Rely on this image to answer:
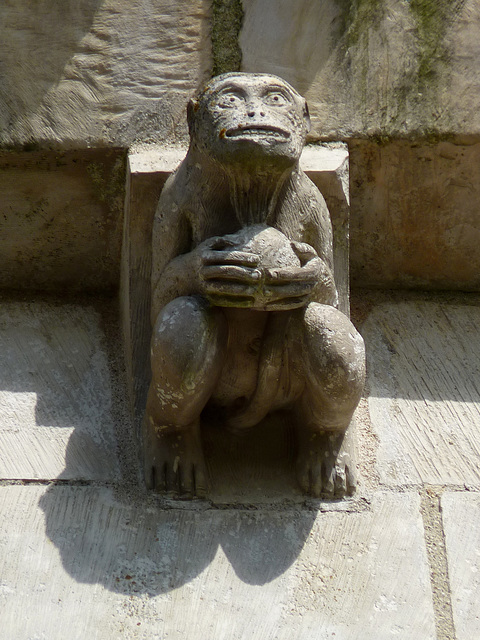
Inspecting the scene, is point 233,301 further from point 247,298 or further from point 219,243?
point 219,243

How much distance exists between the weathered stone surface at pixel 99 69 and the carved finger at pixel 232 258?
709 millimetres

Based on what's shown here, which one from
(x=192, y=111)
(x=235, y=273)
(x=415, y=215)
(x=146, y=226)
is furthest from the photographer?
(x=415, y=215)

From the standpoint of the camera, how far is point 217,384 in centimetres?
276

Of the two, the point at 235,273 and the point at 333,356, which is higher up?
the point at 235,273

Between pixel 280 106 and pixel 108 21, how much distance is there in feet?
2.71

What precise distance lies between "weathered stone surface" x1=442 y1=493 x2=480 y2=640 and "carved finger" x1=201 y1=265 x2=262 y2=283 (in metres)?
0.82

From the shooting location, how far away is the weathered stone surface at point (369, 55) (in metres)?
3.13

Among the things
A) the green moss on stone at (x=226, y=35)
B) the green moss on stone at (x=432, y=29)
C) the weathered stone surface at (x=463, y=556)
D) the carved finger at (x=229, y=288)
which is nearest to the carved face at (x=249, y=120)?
the carved finger at (x=229, y=288)

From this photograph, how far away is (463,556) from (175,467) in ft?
2.53

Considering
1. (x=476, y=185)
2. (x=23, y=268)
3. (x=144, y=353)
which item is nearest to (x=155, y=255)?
(x=144, y=353)

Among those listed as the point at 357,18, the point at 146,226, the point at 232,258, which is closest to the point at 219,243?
the point at 232,258

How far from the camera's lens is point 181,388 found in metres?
2.58

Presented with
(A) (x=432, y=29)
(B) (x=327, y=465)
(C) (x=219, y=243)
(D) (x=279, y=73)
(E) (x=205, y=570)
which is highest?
(A) (x=432, y=29)

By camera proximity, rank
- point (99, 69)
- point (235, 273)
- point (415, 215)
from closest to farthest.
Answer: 1. point (235, 273)
2. point (99, 69)
3. point (415, 215)
